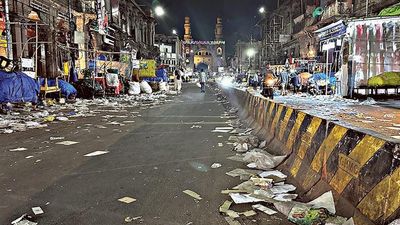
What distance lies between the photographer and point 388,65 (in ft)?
48.0

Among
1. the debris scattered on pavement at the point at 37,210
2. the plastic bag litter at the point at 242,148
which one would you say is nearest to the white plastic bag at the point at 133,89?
the plastic bag litter at the point at 242,148

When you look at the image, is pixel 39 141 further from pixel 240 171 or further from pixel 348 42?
pixel 348 42

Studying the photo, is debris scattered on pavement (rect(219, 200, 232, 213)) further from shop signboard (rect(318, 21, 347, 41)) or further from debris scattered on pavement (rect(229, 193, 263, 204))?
shop signboard (rect(318, 21, 347, 41))

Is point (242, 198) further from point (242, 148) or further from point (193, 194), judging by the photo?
point (242, 148)

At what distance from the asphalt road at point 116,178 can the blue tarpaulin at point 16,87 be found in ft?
13.0

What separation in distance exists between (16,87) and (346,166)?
1187 cm

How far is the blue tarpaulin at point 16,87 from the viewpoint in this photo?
38.1 feet

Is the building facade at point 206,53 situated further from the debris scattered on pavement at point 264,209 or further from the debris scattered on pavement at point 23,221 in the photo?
the debris scattered on pavement at point 23,221

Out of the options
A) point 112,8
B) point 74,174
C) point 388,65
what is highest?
point 112,8

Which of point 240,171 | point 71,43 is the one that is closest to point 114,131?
point 240,171

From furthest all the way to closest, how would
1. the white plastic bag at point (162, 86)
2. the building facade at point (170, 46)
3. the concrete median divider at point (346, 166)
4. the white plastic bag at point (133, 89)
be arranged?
the building facade at point (170, 46) < the white plastic bag at point (162, 86) < the white plastic bag at point (133, 89) < the concrete median divider at point (346, 166)

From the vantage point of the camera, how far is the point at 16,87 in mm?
11969

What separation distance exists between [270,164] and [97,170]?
2757 millimetres

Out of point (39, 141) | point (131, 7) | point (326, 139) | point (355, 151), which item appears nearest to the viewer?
point (355, 151)
